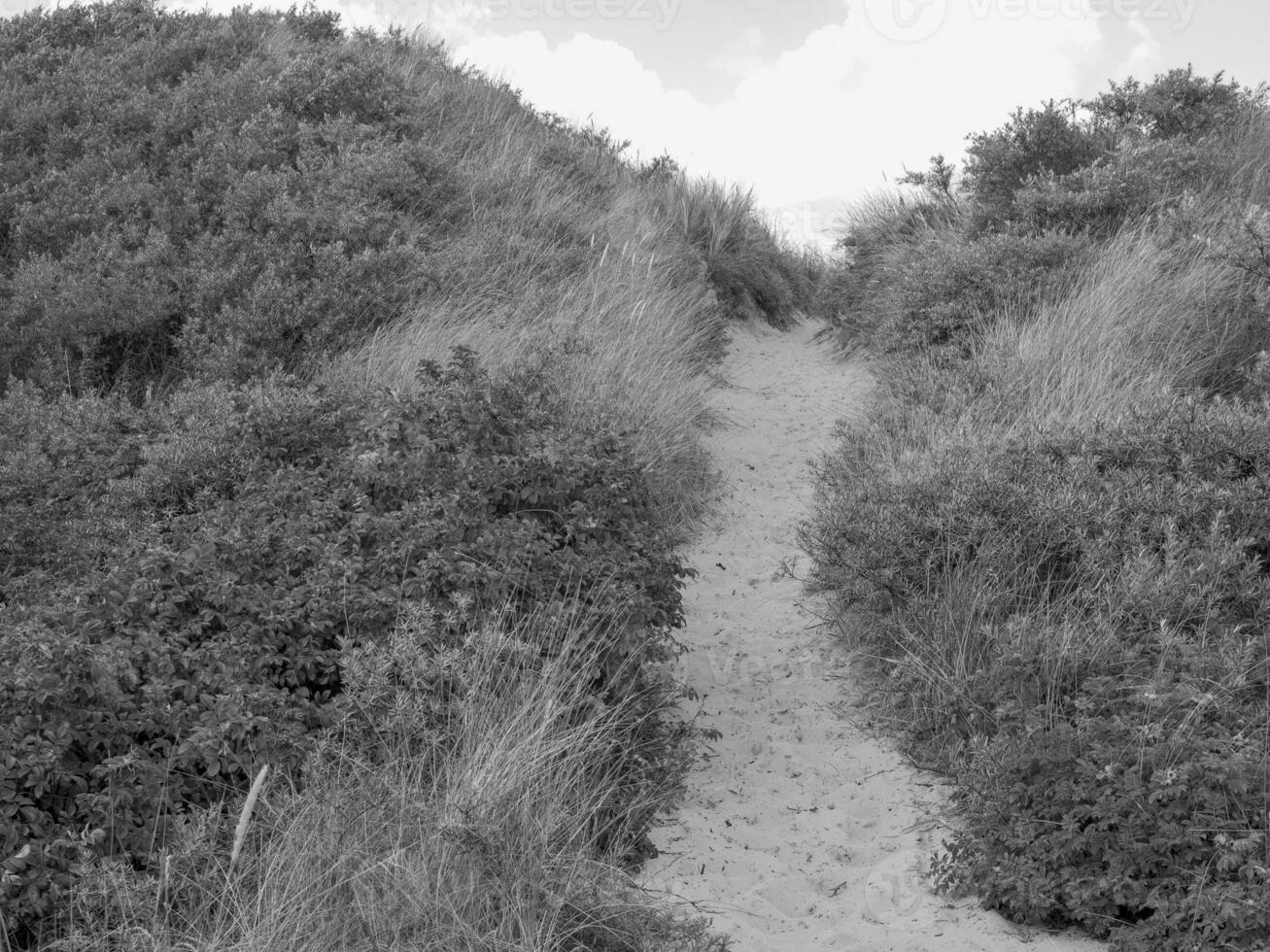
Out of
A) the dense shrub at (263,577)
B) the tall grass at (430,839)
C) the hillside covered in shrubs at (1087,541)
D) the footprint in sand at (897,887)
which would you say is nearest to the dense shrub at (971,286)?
the hillside covered in shrubs at (1087,541)

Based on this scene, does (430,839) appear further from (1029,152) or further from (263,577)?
(1029,152)

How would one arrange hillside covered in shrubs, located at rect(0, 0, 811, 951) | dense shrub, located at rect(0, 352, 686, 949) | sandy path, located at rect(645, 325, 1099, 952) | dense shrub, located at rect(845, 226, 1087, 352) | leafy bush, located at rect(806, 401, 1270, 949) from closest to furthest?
hillside covered in shrubs, located at rect(0, 0, 811, 951)
dense shrub, located at rect(0, 352, 686, 949)
leafy bush, located at rect(806, 401, 1270, 949)
sandy path, located at rect(645, 325, 1099, 952)
dense shrub, located at rect(845, 226, 1087, 352)

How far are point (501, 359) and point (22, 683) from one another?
430 cm

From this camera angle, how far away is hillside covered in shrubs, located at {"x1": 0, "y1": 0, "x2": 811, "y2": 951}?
10.1 feet

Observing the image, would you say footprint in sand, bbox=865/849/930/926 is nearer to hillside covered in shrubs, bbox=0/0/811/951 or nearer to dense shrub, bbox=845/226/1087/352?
hillside covered in shrubs, bbox=0/0/811/951

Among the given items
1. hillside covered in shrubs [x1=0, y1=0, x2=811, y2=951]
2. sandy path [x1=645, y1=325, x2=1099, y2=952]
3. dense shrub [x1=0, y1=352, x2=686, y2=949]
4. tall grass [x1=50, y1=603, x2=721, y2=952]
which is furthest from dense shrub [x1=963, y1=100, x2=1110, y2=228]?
tall grass [x1=50, y1=603, x2=721, y2=952]

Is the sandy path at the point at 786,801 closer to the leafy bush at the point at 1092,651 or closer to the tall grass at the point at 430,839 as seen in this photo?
the leafy bush at the point at 1092,651

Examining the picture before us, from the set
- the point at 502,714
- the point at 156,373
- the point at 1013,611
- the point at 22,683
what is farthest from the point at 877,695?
the point at 156,373

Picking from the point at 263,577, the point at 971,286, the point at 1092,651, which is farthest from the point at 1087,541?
the point at 971,286

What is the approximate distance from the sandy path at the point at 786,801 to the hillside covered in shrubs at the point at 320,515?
0.25m

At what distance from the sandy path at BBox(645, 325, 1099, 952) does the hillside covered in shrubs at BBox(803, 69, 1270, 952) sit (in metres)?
0.18

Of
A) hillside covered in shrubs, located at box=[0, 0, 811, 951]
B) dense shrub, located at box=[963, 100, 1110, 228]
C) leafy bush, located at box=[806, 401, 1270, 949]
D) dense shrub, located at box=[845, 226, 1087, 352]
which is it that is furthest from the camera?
dense shrub, located at box=[963, 100, 1110, 228]

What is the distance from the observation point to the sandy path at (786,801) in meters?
3.58

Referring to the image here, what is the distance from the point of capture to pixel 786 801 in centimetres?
438
